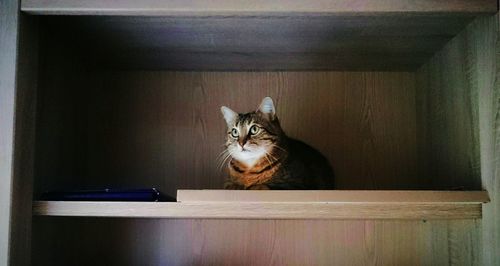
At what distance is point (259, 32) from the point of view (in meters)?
0.95

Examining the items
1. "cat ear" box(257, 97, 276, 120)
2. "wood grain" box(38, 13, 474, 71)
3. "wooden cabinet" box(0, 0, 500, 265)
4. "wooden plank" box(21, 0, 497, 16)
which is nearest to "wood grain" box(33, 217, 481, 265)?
"wooden cabinet" box(0, 0, 500, 265)

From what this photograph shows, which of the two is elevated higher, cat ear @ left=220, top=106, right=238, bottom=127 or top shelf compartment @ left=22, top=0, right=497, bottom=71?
top shelf compartment @ left=22, top=0, right=497, bottom=71

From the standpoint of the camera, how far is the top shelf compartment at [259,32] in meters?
0.79

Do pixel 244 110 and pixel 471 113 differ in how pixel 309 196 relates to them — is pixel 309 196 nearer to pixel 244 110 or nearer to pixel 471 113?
pixel 471 113

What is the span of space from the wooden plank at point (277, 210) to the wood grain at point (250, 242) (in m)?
0.35

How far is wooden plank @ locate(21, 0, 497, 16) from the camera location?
78cm

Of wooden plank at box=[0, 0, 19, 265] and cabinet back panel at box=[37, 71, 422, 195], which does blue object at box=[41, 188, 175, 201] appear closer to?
wooden plank at box=[0, 0, 19, 265]

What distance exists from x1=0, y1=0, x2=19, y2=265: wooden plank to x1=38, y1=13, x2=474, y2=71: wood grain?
0.09 m

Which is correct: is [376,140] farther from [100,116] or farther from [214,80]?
[100,116]

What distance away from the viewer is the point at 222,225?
3.85 ft

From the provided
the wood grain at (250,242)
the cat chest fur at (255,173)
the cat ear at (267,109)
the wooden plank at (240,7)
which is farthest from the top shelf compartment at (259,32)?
the wood grain at (250,242)

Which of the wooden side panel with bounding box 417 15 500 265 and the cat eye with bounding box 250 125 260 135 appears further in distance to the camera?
the cat eye with bounding box 250 125 260 135

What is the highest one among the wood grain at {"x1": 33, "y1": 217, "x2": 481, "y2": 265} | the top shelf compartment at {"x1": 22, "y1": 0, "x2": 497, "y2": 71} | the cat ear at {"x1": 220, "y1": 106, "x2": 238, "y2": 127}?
the top shelf compartment at {"x1": 22, "y1": 0, "x2": 497, "y2": 71}

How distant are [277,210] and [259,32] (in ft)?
1.14
